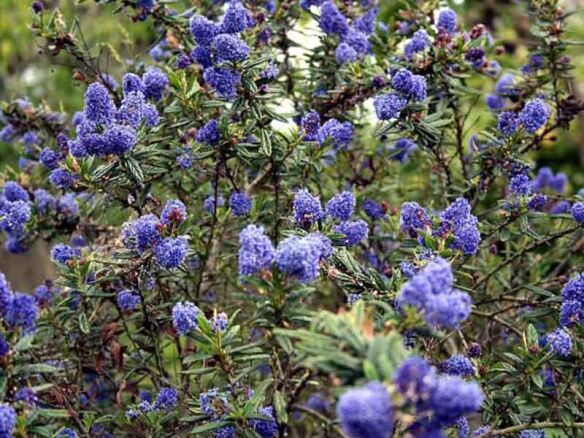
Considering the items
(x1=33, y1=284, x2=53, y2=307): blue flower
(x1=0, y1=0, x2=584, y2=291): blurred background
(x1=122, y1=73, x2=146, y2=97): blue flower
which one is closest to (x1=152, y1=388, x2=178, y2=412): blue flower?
(x1=33, y1=284, x2=53, y2=307): blue flower

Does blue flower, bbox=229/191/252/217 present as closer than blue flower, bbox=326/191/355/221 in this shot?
No

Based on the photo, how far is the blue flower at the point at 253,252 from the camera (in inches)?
74.4

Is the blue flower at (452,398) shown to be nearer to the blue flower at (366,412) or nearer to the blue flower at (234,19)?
the blue flower at (366,412)

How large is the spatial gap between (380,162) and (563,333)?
161 cm

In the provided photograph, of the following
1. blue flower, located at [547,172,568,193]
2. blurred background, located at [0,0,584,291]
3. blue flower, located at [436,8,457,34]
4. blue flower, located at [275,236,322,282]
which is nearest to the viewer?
blue flower, located at [275,236,322,282]

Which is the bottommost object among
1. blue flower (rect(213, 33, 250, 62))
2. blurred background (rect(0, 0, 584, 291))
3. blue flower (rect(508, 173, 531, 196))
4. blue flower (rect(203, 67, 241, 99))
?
blurred background (rect(0, 0, 584, 291))

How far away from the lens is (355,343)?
1663 mm

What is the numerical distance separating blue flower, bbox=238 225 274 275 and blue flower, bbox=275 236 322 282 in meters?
0.04

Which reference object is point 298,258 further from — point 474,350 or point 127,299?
point 127,299

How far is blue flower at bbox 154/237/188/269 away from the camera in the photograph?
227cm

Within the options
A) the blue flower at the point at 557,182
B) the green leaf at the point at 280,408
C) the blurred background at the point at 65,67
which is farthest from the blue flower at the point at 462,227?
the blurred background at the point at 65,67

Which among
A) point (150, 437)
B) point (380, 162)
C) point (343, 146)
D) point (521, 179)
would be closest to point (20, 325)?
point (150, 437)

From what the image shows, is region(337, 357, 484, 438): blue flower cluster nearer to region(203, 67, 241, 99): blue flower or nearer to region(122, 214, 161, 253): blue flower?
region(122, 214, 161, 253): blue flower

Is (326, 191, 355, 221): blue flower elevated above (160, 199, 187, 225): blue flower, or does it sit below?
below
